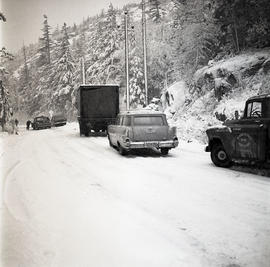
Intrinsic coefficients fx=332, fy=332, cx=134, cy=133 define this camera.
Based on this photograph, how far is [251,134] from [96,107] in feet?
46.6

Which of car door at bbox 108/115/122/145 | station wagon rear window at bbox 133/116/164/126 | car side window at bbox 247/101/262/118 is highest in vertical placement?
car side window at bbox 247/101/262/118

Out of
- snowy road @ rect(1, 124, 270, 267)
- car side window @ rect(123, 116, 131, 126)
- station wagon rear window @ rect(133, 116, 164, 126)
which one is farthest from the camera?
car side window @ rect(123, 116, 131, 126)

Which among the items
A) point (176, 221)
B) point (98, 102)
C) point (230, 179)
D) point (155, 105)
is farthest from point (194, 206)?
point (155, 105)

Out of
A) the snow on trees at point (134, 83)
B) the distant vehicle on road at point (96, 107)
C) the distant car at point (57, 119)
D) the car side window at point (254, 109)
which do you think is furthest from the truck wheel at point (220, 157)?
the distant vehicle on road at point (96, 107)

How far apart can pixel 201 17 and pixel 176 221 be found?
22483mm

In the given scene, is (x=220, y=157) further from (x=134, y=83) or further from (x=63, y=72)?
(x=134, y=83)

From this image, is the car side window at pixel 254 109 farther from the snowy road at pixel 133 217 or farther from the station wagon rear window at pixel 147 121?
the station wagon rear window at pixel 147 121

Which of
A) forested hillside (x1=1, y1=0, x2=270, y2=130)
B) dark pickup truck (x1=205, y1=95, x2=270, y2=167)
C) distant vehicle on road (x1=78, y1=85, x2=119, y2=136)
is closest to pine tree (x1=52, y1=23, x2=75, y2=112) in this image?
forested hillside (x1=1, y1=0, x2=270, y2=130)

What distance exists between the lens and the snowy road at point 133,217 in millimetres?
3252

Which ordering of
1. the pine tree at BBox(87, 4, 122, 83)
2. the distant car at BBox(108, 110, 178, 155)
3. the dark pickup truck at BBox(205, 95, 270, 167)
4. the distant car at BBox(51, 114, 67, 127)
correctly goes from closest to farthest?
the dark pickup truck at BBox(205, 95, 270, 167) → the pine tree at BBox(87, 4, 122, 83) → the distant car at BBox(108, 110, 178, 155) → the distant car at BBox(51, 114, 67, 127)

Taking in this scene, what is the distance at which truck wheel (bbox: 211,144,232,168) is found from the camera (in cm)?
860

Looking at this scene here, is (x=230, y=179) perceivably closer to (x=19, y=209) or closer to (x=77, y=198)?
(x=77, y=198)

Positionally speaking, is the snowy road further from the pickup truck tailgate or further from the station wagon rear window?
the station wagon rear window

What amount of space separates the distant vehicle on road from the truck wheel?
11.9 m
